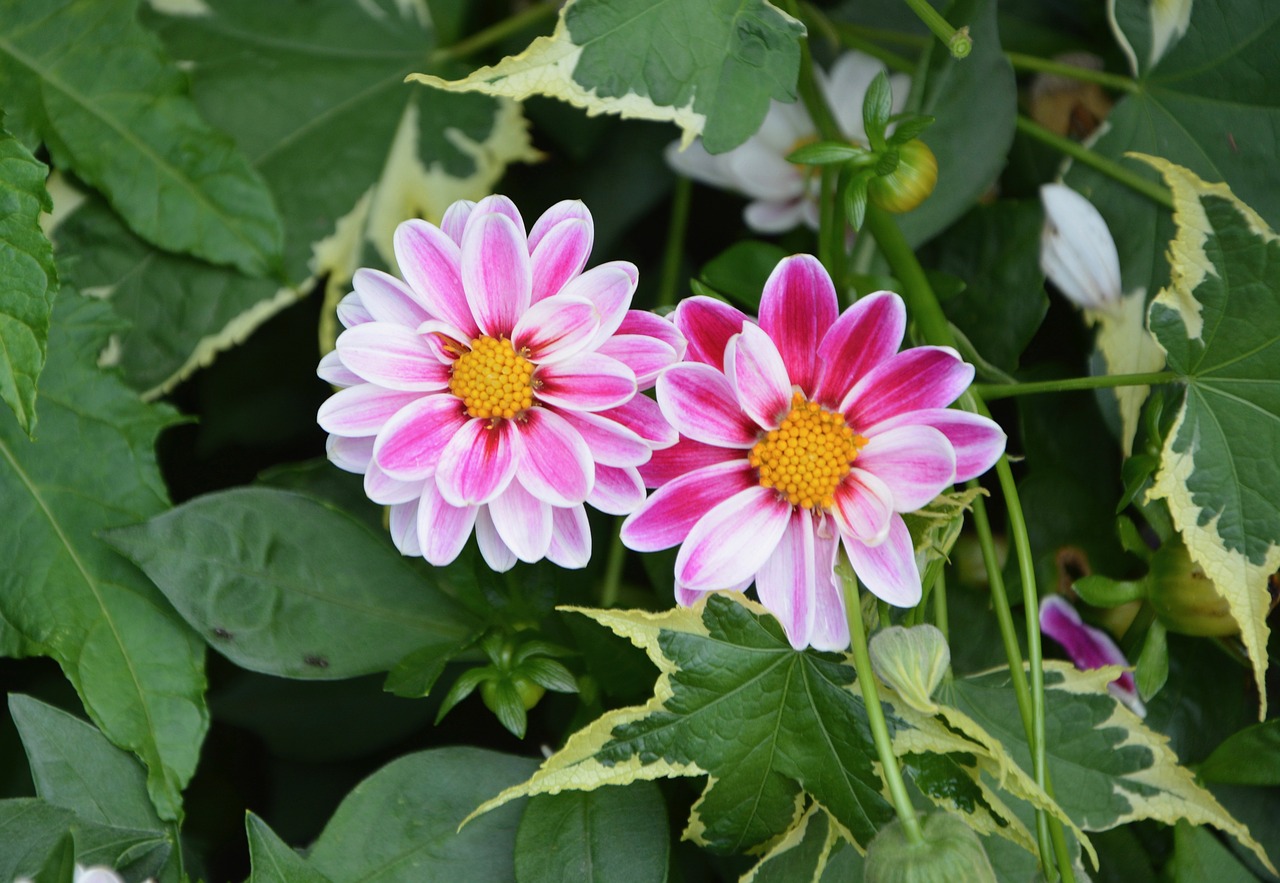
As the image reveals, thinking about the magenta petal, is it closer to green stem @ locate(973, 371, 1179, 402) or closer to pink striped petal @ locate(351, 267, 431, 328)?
pink striped petal @ locate(351, 267, 431, 328)

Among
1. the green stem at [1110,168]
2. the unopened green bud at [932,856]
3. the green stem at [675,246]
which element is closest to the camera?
the unopened green bud at [932,856]

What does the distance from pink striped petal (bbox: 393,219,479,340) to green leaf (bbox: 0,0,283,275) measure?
227 mm

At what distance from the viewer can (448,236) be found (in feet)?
1.69

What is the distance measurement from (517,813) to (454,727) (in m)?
0.15

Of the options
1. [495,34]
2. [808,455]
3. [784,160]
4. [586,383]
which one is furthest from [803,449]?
[495,34]

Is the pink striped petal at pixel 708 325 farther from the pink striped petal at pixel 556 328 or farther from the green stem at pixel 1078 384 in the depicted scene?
the green stem at pixel 1078 384

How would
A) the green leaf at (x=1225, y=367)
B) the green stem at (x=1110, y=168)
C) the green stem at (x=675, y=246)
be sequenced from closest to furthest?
the green leaf at (x=1225, y=367)
the green stem at (x=1110, y=168)
the green stem at (x=675, y=246)

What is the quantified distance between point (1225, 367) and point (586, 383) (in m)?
0.36

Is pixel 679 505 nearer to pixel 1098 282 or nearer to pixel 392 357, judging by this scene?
pixel 392 357

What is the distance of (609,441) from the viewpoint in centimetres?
49

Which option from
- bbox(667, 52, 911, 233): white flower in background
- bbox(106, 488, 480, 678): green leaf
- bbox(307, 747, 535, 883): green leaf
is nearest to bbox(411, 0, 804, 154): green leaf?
bbox(667, 52, 911, 233): white flower in background

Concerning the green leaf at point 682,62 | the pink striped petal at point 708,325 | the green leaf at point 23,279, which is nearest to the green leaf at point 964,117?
the green leaf at point 682,62

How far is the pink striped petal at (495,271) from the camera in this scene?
49 centimetres

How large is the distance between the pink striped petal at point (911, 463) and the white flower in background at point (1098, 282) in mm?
243
